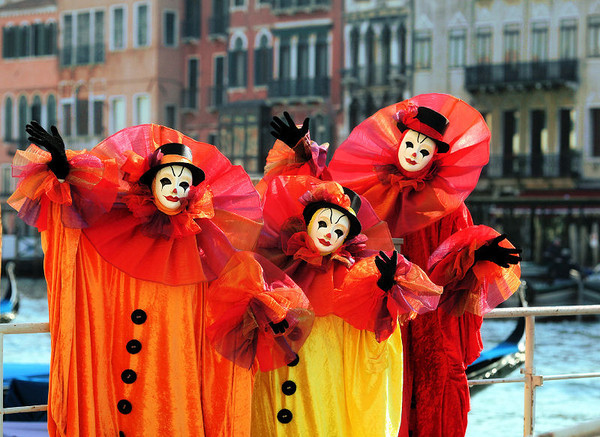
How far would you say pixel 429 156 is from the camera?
3119 millimetres

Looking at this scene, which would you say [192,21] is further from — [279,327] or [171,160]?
[279,327]

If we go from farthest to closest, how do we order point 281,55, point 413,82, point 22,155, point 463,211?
point 281,55 < point 413,82 < point 463,211 < point 22,155

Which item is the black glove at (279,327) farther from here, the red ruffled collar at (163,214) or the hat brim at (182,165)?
the hat brim at (182,165)

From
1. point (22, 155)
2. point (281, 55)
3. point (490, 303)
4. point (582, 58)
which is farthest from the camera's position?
point (281, 55)

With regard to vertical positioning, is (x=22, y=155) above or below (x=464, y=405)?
above

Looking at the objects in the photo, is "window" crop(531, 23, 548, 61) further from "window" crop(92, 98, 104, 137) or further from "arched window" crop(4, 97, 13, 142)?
"arched window" crop(4, 97, 13, 142)

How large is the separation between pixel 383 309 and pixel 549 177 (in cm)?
2050

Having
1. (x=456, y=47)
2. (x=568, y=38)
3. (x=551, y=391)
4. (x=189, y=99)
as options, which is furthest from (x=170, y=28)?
(x=551, y=391)

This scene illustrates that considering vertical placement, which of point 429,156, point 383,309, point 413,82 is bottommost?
point 383,309

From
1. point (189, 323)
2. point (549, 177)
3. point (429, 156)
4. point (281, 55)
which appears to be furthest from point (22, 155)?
point (281, 55)

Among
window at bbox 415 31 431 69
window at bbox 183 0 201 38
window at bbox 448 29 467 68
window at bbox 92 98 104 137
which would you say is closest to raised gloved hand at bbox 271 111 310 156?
window at bbox 448 29 467 68

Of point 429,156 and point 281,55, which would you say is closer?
point 429,156

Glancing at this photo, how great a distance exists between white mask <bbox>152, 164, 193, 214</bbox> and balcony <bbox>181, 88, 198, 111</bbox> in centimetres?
2533

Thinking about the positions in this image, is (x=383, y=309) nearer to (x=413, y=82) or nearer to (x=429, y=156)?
(x=429, y=156)
